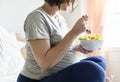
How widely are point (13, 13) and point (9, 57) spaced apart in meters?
0.65

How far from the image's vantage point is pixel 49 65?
1.06 meters

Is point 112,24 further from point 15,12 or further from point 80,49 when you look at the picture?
point 80,49

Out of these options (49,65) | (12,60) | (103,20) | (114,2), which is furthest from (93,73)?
(114,2)

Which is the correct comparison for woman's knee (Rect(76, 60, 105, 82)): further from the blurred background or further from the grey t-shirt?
the blurred background

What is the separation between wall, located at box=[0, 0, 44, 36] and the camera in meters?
2.28

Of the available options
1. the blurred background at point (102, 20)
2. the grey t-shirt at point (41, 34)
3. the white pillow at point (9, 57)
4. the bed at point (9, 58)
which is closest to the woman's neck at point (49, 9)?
the grey t-shirt at point (41, 34)

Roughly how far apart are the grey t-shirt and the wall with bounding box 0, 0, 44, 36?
1.21 meters

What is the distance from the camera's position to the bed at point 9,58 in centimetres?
178

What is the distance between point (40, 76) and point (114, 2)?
156 cm

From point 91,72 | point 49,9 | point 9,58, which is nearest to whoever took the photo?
point 91,72

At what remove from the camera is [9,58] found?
187 centimetres

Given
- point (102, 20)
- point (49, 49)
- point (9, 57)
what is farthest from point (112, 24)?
point (49, 49)

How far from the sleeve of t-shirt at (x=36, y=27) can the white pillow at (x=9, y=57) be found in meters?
0.80

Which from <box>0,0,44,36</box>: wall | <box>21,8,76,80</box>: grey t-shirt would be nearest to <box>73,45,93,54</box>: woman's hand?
<box>21,8,76,80</box>: grey t-shirt
